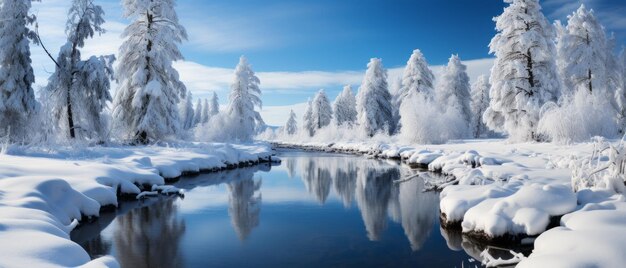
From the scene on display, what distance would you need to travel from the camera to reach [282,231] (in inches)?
374

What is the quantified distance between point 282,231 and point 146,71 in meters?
18.1

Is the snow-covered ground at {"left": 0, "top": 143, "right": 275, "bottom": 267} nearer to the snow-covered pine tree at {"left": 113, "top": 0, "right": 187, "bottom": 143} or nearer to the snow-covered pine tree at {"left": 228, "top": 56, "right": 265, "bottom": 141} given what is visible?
the snow-covered pine tree at {"left": 113, "top": 0, "right": 187, "bottom": 143}

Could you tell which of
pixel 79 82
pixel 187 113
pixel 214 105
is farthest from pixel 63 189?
pixel 187 113

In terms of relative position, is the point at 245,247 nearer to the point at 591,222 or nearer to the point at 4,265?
the point at 4,265

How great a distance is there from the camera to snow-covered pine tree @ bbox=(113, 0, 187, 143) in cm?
2405

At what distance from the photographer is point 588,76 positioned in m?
31.5

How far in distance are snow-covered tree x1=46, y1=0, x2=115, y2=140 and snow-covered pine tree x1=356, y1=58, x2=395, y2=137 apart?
30797 mm

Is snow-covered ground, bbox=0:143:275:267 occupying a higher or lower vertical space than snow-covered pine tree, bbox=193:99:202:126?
lower

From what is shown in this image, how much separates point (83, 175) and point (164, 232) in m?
3.76

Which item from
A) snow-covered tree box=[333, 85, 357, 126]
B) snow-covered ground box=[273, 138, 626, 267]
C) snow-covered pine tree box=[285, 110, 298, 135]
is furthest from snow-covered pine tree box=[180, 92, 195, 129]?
snow-covered ground box=[273, 138, 626, 267]

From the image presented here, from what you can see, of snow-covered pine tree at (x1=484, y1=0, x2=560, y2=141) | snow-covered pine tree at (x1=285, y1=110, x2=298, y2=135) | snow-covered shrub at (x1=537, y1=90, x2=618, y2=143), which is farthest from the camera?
snow-covered pine tree at (x1=285, y1=110, x2=298, y2=135)

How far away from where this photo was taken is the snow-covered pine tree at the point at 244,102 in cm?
4497

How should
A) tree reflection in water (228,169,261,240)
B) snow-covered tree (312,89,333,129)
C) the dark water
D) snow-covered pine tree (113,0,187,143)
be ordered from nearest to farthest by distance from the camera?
the dark water → tree reflection in water (228,169,261,240) → snow-covered pine tree (113,0,187,143) → snow-covered tree (312,89,333,129)

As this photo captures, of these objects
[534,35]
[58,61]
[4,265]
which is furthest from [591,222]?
[58,61]
